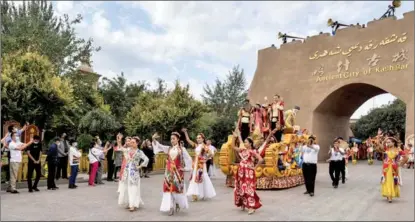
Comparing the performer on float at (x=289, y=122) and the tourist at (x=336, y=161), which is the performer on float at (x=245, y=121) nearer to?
the performer on float at (x=289, y=122)

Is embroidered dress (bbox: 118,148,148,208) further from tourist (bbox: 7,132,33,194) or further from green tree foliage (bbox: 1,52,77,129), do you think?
green tree foliage (bbox: 1,52,77,129)

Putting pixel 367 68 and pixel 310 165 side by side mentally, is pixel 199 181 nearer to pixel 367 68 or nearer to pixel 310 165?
pixel 310 165

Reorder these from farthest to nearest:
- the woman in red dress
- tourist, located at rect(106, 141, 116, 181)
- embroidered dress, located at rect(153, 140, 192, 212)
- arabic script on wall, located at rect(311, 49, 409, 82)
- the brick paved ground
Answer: arabic script on wall, located at rect(311, 49, 409, 82)
tourist, located at rect(106, 141, 116, 181)
the woman in red dress
embroidered dress, located at rect(153, 140, 192, 212)
the brick paved ground

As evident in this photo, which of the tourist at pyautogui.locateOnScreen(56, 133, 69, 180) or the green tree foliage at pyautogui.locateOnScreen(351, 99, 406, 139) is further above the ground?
the green tree foliage at pyautogui.locateOnScreen(351, 99, 406, 139)

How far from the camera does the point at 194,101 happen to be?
2703cm

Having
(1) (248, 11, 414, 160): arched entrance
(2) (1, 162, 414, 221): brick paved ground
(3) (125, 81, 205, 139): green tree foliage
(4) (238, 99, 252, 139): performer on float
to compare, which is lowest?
(2) (1, 162, 414, 221): brick paved ground

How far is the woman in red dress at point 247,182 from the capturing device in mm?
7723

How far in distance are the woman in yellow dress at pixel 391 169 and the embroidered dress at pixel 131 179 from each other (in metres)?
5.83

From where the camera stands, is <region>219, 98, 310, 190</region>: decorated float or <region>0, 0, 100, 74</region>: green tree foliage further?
<region>0, 0, 100, 74</region>: green tree foliage

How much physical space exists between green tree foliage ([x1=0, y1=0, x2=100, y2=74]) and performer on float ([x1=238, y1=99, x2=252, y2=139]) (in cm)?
1346

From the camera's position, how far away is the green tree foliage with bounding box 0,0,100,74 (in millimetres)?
22016

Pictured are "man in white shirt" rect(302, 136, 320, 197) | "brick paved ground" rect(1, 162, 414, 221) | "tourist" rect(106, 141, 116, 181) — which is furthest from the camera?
"tourist" rect(106, 141, 116, 181)

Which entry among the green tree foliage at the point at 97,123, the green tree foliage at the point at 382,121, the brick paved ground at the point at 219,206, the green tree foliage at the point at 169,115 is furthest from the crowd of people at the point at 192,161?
the green tree foliage at the point at 382,121

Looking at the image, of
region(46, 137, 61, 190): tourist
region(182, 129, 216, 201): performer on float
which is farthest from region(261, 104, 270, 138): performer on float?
region(46, 137, 61, 190): tourist
